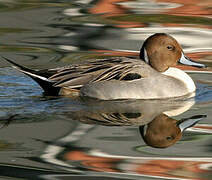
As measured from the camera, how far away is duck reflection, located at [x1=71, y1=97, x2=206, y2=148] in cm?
750

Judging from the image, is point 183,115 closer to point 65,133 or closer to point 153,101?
point 153,101

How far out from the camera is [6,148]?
6.91 m

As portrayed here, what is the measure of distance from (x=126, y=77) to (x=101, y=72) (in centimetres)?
31

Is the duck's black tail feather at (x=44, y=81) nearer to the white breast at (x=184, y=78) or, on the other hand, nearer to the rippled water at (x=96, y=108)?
the rippled water at (x=96, y=108)

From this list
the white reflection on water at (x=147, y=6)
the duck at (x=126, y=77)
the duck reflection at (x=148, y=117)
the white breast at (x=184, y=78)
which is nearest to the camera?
the duck reflection at (x=148, y=117)

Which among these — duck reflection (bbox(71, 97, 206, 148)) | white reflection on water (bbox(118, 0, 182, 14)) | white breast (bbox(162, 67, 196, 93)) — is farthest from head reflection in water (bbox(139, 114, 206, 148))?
white reflection on water (bbox(118, 0, 182, 14))

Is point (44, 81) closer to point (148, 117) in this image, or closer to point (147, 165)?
point (148, 117)

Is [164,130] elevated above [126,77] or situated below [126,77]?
below

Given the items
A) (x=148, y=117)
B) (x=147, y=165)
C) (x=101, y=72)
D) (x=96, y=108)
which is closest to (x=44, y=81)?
(x=101, y=72)

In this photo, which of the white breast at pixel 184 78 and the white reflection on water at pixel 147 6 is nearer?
the white breast at pixel 184 78

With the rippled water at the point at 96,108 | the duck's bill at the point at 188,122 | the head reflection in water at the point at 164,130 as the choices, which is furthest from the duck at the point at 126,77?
the duck's bill at the point at 188,122

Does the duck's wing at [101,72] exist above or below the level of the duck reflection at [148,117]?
above

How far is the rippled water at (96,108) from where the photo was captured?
6555 millimetres

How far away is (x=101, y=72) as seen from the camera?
365 inches
